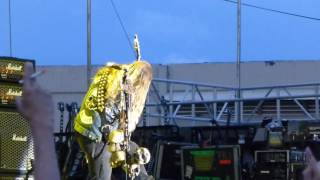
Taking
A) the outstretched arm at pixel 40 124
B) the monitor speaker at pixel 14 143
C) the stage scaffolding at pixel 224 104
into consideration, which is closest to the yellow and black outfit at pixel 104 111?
the monitor speaker at pixel 14 143

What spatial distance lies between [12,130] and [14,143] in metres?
0.12

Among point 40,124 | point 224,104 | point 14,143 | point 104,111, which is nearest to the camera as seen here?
point 40,124

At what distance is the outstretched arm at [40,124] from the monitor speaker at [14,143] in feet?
16.1

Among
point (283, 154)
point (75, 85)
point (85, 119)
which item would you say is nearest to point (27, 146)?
point (85, 119)

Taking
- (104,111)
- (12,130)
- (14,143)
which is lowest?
(14,143)

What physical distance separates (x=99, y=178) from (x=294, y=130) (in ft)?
13.9

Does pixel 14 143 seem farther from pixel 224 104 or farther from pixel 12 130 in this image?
pixel 224 104

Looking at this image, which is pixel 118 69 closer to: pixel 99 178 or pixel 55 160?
pixel 99 178

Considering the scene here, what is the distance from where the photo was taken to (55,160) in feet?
7.09

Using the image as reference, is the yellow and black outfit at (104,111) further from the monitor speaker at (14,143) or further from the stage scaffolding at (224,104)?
the stage scaffolding at (224,104)

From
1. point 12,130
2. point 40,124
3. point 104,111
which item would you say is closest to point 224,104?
point 12,130

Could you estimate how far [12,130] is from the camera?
23.1 ft

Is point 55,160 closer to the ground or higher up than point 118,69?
closer to the ground

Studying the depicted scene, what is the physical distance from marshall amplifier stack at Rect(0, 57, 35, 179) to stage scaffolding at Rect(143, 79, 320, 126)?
4423 millimetres
